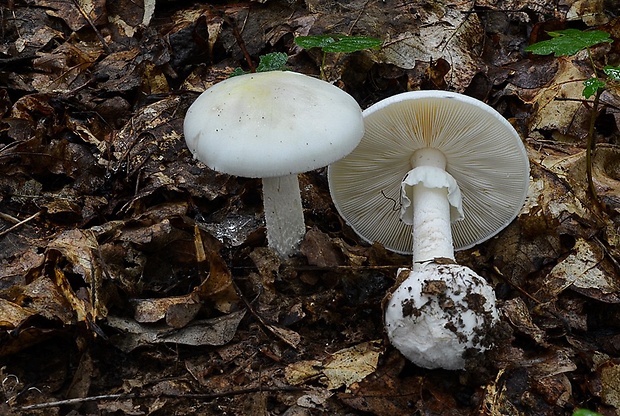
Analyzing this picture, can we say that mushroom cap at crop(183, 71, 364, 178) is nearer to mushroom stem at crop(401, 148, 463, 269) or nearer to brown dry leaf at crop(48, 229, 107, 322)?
mushroom stem at crop(401, 148, 463, 269)

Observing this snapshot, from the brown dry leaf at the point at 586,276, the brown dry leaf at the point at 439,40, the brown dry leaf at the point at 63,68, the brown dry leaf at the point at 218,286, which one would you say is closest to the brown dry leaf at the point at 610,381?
the brown dry leaf at the point at 586,276

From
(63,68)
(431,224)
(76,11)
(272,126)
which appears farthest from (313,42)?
(76,11)

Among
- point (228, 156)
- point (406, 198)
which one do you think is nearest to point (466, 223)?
point (406, 198)

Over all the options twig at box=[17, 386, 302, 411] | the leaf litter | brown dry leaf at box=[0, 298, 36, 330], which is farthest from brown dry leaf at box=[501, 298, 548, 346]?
brown dry leaf at box=[0, 298, 36, 330]

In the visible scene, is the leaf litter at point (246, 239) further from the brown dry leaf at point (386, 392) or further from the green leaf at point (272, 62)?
the green leaf at point (272, 62)

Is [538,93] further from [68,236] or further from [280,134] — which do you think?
[68,236]
